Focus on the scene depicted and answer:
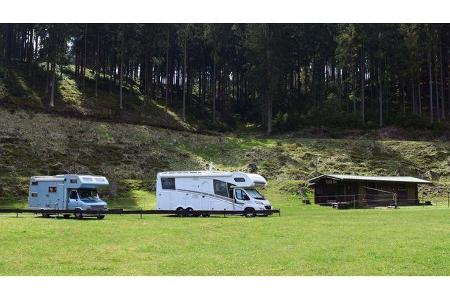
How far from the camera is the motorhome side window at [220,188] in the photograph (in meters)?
31.4

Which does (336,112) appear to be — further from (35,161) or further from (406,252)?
(406,252)

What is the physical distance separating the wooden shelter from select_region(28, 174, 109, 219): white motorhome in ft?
67.6

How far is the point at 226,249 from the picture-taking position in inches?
612

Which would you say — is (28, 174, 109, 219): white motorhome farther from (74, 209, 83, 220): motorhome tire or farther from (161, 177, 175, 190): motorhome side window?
Result: (161, 177, 175, 190): motorhome side window

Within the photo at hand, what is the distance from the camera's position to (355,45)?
224 feet

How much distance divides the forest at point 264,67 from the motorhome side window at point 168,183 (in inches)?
1399

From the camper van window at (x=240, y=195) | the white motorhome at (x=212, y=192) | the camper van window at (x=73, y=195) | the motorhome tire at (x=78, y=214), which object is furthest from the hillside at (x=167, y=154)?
the camper van window at (x=240, y=195)

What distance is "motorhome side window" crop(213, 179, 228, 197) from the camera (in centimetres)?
3144

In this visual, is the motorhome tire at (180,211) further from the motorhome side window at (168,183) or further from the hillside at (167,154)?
the hillside at (167,154)

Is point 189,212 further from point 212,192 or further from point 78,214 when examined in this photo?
point 78,214

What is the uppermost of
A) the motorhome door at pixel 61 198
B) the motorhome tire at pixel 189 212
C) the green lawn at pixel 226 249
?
the motorhome door at pixel 61 198

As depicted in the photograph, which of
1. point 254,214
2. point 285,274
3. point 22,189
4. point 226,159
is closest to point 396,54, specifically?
point 226,159

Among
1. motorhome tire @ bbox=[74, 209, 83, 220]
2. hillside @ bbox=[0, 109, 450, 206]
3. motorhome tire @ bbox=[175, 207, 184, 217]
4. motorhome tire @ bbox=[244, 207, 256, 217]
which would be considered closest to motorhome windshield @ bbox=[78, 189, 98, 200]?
motorhome tire @ bbox=[74, 209, 83, 220]
